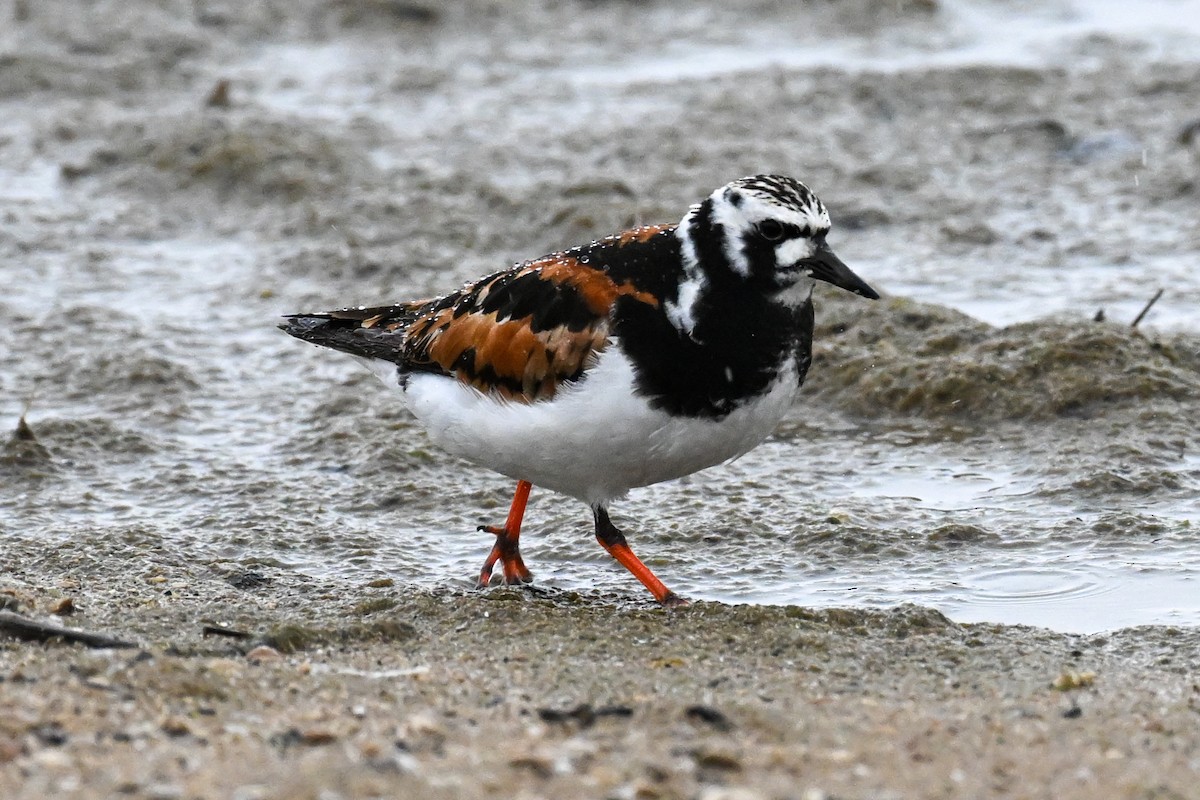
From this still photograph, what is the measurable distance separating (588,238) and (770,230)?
11.7 ft

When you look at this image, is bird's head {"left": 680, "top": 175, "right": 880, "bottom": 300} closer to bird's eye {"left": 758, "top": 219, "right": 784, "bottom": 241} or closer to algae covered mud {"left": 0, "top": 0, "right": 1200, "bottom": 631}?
bird's eye {"left": 758, "top": 219, "right": 784, "bottom": 241}

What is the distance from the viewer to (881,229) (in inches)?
328

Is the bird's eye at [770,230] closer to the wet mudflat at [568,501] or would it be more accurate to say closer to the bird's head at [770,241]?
the bird's head at [770,241]

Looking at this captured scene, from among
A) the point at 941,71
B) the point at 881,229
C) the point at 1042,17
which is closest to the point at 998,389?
the point at 881,229

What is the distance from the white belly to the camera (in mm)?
4547

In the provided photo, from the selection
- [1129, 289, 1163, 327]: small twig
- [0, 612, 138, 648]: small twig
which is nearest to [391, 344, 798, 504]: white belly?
[0, 612, 138, 648]: small twig

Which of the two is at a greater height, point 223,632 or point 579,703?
point 579,703

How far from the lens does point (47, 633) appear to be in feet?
13.8

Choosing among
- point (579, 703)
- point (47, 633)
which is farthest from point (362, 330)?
point (579, 703)

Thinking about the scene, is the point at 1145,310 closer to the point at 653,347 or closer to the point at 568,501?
the point at 568,501

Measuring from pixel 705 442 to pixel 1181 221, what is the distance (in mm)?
4517

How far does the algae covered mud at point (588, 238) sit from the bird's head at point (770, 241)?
1082 millimetres

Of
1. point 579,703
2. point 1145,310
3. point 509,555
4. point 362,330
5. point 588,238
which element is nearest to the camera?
point 579,703

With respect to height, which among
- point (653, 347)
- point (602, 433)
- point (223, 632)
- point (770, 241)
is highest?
point (770, 241)
